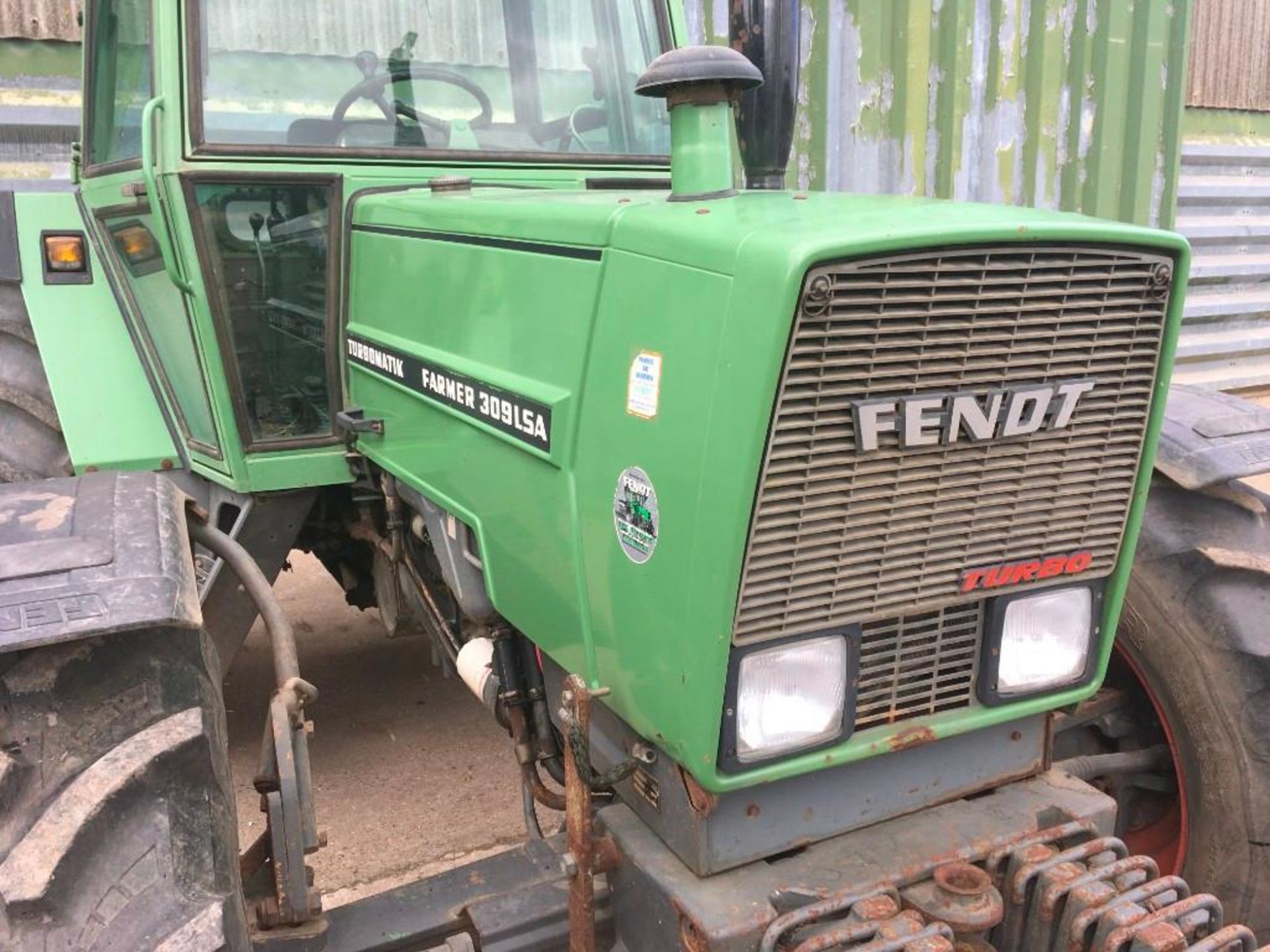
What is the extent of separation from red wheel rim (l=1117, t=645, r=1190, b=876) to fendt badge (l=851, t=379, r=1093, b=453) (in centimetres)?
87

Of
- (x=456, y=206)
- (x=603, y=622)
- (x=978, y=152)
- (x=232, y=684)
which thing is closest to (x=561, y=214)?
(x=456, y=206)

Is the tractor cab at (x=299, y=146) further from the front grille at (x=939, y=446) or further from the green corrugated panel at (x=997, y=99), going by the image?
the green corrugated panel at (x=997, y=99)

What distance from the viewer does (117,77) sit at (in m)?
2.80

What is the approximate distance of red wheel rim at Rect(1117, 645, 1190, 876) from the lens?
2240mm

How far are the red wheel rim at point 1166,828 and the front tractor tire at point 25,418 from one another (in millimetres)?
2352

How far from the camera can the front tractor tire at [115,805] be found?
143 centimetres

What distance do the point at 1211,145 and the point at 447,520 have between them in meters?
6.98

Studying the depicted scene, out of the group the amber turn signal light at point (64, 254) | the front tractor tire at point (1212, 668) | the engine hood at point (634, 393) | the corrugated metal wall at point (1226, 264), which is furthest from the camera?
the corrugated metal wall at point (1226, 264)

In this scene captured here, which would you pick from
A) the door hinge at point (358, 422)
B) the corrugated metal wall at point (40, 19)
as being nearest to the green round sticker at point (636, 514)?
the door hinge at point (358, 422)

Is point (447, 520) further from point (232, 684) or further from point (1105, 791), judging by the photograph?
point (232, 684)

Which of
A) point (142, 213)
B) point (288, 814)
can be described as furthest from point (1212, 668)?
point (142, 213)

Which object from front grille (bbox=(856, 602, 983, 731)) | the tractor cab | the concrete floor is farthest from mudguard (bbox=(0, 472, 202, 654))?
the concrete floor

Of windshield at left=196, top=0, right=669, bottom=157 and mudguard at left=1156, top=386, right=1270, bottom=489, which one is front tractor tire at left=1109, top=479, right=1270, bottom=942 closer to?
mudguard at left=1156, top=386, right=1270, bottom=489

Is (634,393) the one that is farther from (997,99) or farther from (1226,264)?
(1226,264)
